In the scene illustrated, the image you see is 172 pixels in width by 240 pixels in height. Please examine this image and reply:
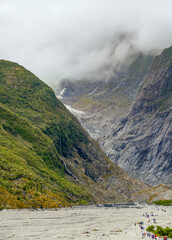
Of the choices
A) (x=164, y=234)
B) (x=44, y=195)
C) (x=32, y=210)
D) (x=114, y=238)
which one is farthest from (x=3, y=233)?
(x=44, y=195)

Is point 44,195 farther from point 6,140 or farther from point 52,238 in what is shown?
point 52,238

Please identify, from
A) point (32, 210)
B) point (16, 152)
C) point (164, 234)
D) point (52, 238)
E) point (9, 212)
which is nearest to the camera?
point (52, 238)

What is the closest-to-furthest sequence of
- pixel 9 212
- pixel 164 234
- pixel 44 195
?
1. pixel 164 234
2. pixel 9 212
3. pixel 44 195

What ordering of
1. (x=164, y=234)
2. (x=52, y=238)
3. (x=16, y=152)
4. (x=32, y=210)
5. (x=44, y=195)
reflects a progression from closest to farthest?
(x=52, y=238), (x=164, y=234), (x=32, y=210), (x=44, y=195), (x=16, y=152)

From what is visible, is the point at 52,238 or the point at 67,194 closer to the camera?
the point at 52,238

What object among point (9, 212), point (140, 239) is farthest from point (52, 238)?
point (9, 212)

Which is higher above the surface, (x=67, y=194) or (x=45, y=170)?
(x=45, y=170)

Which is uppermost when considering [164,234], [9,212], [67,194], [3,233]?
[67,194]

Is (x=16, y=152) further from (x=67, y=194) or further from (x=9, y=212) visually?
(x=9, y=212)

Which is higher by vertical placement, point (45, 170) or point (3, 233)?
point (45, 170)
